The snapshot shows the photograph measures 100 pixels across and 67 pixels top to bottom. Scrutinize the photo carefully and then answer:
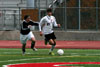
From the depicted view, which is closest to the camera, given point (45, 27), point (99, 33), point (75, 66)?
point (75, 66)

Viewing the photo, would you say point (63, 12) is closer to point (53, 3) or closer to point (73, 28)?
point (73, 28)

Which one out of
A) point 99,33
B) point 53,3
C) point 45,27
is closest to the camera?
point 45,27

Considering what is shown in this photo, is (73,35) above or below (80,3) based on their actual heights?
below

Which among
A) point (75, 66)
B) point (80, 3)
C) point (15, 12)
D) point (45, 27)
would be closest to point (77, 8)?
point (80, 3)

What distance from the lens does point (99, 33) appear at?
29.8m

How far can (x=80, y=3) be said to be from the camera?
30953mm

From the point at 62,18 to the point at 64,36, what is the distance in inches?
55.1

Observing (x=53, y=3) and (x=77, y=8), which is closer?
(x=77, y=8)

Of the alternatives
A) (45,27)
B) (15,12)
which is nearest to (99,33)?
(15,12)

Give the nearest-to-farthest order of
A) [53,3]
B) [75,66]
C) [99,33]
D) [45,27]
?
[75,66]
[45,27]
[99,33]
[53,3]

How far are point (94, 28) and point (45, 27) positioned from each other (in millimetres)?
12632

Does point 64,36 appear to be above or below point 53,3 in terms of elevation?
below

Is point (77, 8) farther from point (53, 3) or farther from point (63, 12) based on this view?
point (53, 3)

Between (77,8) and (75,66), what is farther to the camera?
(77,8)
